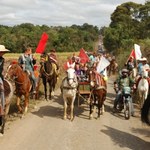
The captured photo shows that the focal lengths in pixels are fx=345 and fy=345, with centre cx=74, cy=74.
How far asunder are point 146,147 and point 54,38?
52224 mm

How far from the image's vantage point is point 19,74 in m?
12.4

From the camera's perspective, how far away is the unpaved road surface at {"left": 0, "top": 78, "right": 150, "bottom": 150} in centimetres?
903

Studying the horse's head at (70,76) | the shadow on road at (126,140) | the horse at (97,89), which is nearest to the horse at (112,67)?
the horse at (97,89)

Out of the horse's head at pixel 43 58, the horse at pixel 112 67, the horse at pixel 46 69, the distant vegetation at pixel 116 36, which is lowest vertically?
the horse at pixel 112 67

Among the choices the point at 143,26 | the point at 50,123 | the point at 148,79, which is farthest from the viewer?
the point at 143,26

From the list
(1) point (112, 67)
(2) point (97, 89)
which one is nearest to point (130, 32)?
(1) point (112, 67)

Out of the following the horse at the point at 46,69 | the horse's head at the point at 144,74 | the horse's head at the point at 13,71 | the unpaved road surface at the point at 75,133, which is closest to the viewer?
the unpaved road surface at the point at 75,133

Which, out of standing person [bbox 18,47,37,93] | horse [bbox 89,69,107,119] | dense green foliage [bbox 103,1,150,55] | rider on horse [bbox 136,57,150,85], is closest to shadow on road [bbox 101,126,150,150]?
horse [bbox 89,69,107,119]

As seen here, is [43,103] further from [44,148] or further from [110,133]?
[44,148]

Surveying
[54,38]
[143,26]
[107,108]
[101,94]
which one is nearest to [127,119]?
[101,94]

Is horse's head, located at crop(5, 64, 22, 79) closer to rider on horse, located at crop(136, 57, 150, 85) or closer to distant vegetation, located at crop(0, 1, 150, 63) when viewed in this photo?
rider on horse, located at crop(136, 57, 150, 85)

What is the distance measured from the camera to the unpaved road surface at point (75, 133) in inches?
356

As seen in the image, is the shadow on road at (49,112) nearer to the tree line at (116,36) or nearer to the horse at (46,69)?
the horse at (46,69)

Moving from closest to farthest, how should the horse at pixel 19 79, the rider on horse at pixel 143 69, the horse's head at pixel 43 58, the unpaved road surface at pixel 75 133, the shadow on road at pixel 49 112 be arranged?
the unpaved road surface at pixel 75 133 → the horse at pixel 19 79 → the shadow on road at pixel 49 112 → the rider on horse at pixel 143 69 → the horse's head at pixel 43 58
